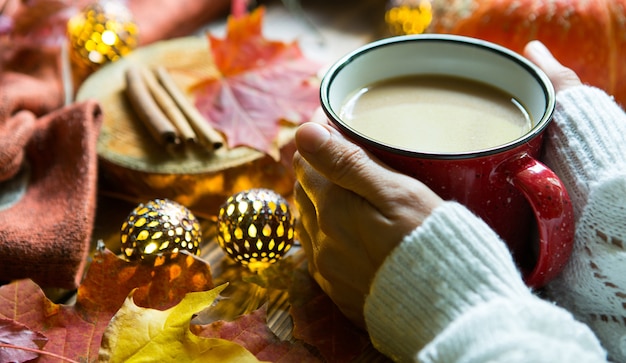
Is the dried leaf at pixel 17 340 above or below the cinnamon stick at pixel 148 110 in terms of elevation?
below

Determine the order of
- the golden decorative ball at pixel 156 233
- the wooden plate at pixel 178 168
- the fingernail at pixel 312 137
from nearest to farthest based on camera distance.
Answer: the fingernail at pixel 312 137, the golden decorative ball at pixel 156 233, the wooden plate at pixel 178 168

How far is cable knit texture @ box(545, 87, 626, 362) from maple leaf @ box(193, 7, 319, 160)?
1.17 ft

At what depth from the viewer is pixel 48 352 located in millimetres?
605

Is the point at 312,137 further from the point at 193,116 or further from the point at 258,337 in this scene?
the point at 193,116

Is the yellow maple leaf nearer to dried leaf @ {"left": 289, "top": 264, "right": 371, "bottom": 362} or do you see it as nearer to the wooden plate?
dried leaf @ {"left": 289, "top": 264, "right": 371, "bottom": 362}

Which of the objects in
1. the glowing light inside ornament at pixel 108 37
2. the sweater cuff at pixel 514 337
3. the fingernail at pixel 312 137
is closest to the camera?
the sweater cuff at pixel 514 337

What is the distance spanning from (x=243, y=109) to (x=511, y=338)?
54cm

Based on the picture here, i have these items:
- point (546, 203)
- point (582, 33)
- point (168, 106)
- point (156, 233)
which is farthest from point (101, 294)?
point (582, 33)

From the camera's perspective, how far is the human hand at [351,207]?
0.54 meters

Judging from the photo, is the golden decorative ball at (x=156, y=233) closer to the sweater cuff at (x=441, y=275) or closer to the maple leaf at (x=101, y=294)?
the maple leaf at (x=101, y=294)

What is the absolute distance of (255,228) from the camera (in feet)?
2.27

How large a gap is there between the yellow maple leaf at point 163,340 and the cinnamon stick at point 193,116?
0.93 feet

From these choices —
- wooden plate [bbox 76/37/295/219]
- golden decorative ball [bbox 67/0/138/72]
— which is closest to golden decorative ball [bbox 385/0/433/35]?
wooden plate [bbox 76/37/295/219]

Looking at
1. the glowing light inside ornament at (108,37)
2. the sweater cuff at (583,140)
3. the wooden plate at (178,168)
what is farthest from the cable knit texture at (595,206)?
the glowing light inside ornament at (108,37)
